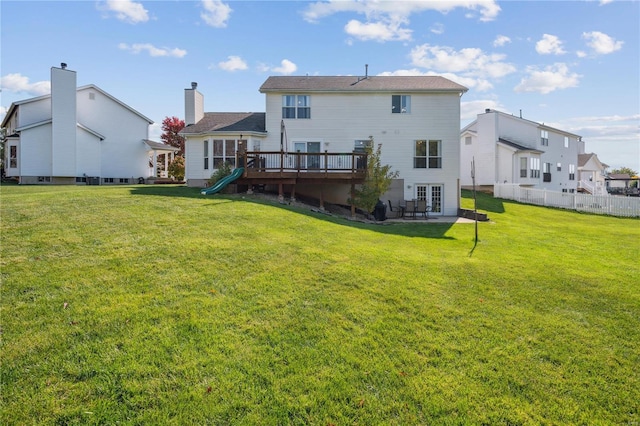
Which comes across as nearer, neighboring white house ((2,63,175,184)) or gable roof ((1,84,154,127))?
neighboring white house ((2,63,175,184))

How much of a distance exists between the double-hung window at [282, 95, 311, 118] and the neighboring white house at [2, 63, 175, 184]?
1426 centimetres

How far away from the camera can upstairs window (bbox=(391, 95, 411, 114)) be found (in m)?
21.1

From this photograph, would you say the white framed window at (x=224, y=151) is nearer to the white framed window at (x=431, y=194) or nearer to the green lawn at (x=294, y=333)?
the white framed window at (x=431, y=194)

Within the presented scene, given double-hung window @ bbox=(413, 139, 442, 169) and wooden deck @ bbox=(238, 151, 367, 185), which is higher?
double-hung window @ bbox=(413, 139, 442, 169)

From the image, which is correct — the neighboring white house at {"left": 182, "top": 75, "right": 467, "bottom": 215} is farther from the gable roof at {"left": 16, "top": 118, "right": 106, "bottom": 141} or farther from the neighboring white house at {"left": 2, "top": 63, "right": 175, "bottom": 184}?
the neighboring white house at {"left": 2, "top": 63, "right": 175, "bottom": 184}

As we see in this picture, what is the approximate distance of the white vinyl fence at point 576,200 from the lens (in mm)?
21969

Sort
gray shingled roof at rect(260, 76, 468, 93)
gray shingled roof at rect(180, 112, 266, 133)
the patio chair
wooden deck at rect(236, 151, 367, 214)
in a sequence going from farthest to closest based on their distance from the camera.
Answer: gray shingled roof at rect(180, 112, 266, 133) → gray shingled roof at rect(260, 76, 468, 93) → the patio chair → wooden deck at rect(236, 151, 367, 214)

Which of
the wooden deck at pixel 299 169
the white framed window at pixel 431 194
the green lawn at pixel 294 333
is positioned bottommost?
the green lawn at pixel 294 333

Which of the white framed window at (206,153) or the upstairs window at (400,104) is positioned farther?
the white framed window at (206,153)

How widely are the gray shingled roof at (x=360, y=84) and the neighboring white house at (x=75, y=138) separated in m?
14.0

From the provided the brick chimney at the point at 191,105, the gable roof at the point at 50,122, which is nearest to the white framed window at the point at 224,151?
the brick chimney at the point at 191,105

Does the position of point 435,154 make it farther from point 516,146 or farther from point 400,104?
point 516,146

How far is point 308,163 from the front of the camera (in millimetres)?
19141

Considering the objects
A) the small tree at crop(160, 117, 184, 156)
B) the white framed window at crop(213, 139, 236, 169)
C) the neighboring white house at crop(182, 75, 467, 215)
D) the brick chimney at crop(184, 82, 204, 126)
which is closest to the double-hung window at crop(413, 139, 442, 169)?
the neighboring white house at crop(182, 75, 467, 215)
